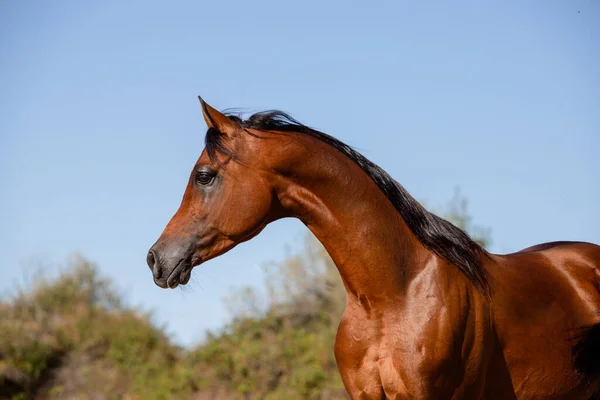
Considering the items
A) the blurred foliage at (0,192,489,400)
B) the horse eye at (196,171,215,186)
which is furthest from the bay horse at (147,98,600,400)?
the blurred foliage at (0,192,489,400)

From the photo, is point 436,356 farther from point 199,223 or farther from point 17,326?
point 17,326

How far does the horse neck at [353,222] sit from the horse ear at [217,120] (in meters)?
0.44

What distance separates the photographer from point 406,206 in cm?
455

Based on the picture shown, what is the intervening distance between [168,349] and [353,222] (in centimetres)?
1277

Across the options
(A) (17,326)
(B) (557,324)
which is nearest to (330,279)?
(A) (17,326)

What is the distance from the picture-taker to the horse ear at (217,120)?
4.46 meters

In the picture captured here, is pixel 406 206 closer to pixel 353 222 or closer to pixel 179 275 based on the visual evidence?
pixel 353 222

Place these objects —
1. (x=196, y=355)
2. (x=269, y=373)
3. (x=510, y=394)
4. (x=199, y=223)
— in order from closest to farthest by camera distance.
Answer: (x=199, y=223)
(x=510, y=394)
(x=269, y=373)
(x=196, y=355)

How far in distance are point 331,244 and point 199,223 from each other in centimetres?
79

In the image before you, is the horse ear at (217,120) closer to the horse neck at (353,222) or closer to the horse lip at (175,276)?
the horse neck at (353,222)

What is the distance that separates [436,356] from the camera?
4.04m

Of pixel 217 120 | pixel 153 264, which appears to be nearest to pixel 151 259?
pixel 153 264

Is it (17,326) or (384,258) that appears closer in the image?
(384,258)

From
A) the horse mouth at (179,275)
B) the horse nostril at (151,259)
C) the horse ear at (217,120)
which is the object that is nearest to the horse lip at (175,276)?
the horse mouth at (179,275)
